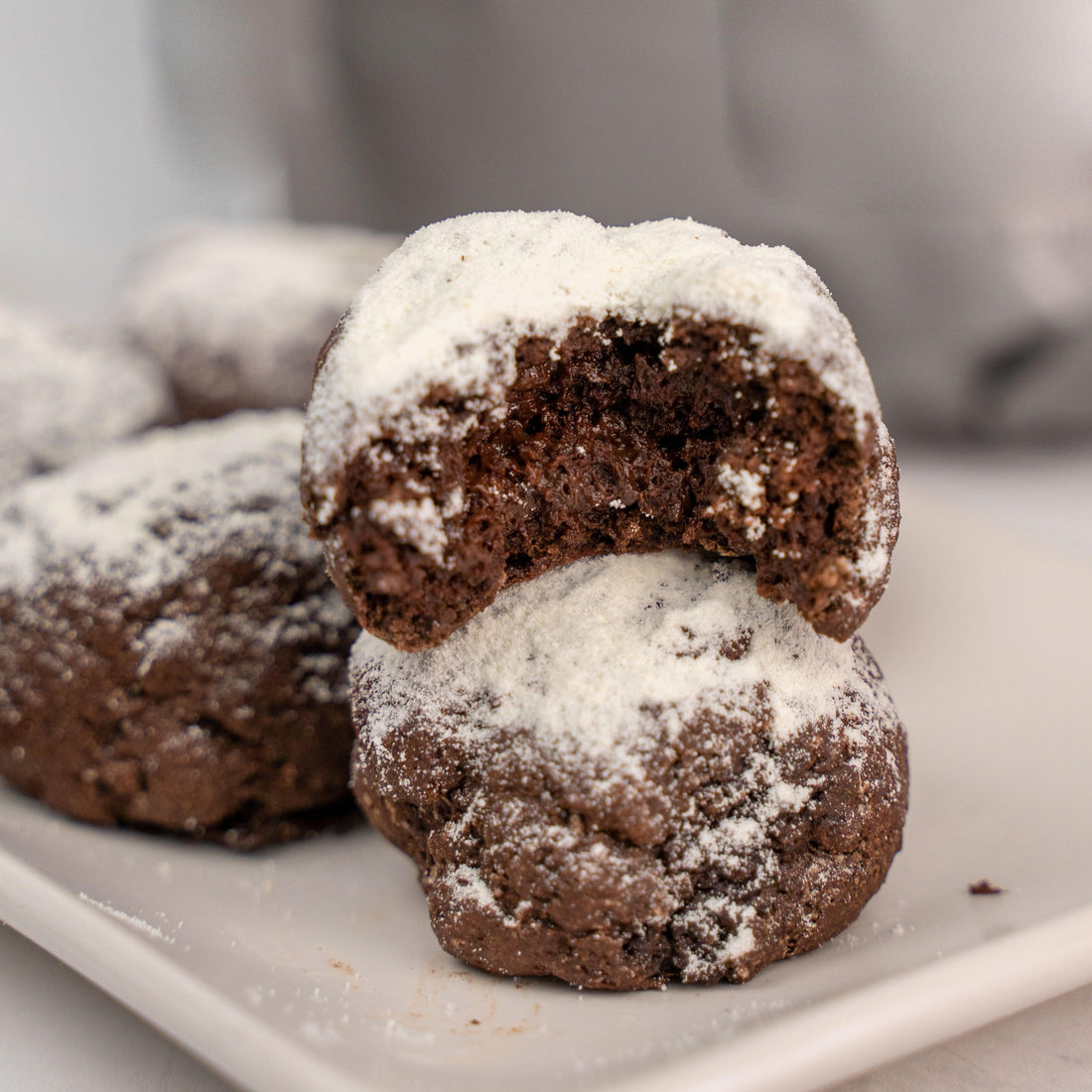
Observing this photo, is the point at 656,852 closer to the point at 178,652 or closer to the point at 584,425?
the point at 584,425

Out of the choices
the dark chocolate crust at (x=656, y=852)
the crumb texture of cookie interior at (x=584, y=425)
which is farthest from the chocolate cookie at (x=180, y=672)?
the crumb texture of cookie interior at (x=584, y=425)

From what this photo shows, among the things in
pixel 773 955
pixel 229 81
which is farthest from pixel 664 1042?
pixel 229 81

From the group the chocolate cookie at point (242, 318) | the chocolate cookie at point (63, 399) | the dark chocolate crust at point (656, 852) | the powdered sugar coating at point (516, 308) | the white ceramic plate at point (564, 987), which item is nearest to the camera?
the white ceramic plate at point (564, 987)

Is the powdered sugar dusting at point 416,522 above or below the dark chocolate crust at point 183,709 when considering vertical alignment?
above

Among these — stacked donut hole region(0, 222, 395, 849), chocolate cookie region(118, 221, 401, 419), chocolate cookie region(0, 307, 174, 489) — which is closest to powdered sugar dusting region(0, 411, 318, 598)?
stacked donut hole region(0, 222, 395, 849)

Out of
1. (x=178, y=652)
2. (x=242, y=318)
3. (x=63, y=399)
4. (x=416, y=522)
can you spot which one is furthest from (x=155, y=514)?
(x=242, y=318)

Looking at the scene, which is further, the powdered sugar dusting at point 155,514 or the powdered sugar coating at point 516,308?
the powdered sugar dusting at point 155,514

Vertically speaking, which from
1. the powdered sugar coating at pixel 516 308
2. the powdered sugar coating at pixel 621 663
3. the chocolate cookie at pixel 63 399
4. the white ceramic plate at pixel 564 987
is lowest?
the white ceramic plate at pixel 564 987

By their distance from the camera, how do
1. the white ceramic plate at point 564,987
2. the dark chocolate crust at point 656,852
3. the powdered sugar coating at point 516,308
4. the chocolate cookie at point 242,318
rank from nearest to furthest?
the white ceramic plate at point 564,987 → the powdered sugar coating at point 516,308 → the dark chocolate crust at point 656,852 → the chocolate cookie at point 242,318

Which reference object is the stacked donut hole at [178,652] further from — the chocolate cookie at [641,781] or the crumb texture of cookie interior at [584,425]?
the crumb texture of cookie interior at [584,425]

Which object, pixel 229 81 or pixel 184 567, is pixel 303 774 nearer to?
pixel 184 567
